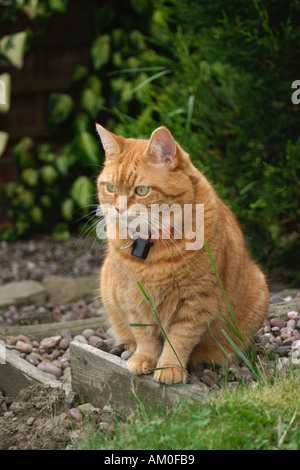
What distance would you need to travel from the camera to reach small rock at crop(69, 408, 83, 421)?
2.26m

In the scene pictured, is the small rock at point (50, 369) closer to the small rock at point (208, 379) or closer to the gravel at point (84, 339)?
the gravel at point (84, 339)

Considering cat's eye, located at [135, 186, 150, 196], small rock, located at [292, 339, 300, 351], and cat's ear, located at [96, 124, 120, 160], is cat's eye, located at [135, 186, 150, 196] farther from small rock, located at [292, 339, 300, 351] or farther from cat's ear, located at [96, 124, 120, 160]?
small rock, located at [292, 339, 300, 351]

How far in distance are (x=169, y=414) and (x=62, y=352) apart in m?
1.11

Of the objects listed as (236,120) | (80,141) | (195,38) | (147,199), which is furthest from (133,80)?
(147,199)

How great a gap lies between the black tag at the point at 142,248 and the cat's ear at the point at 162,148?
29 cm

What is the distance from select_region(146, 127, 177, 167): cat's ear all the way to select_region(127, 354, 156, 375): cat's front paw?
2.42 feet

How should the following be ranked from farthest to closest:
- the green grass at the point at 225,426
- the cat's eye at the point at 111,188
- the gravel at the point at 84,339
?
1. the gravel at the point at 84,339
2. the cat's eye at the point at 111,188
3. the green grass at the point at 225,426

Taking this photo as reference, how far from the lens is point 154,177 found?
2057mm

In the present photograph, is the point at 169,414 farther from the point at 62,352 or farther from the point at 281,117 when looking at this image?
the point at 281,117

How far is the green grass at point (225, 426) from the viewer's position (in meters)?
1.66

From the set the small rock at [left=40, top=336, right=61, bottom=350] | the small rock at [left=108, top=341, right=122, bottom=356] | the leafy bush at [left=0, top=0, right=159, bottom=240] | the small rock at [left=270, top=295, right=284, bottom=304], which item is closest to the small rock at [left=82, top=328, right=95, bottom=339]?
the small rock at [left=40, top=336, right=61, bottom=350]

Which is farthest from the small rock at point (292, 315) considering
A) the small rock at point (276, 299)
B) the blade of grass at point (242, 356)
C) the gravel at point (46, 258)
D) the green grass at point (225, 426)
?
the gravel at point (46, 258)

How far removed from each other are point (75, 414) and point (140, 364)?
0.37m

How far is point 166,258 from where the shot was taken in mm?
2094
